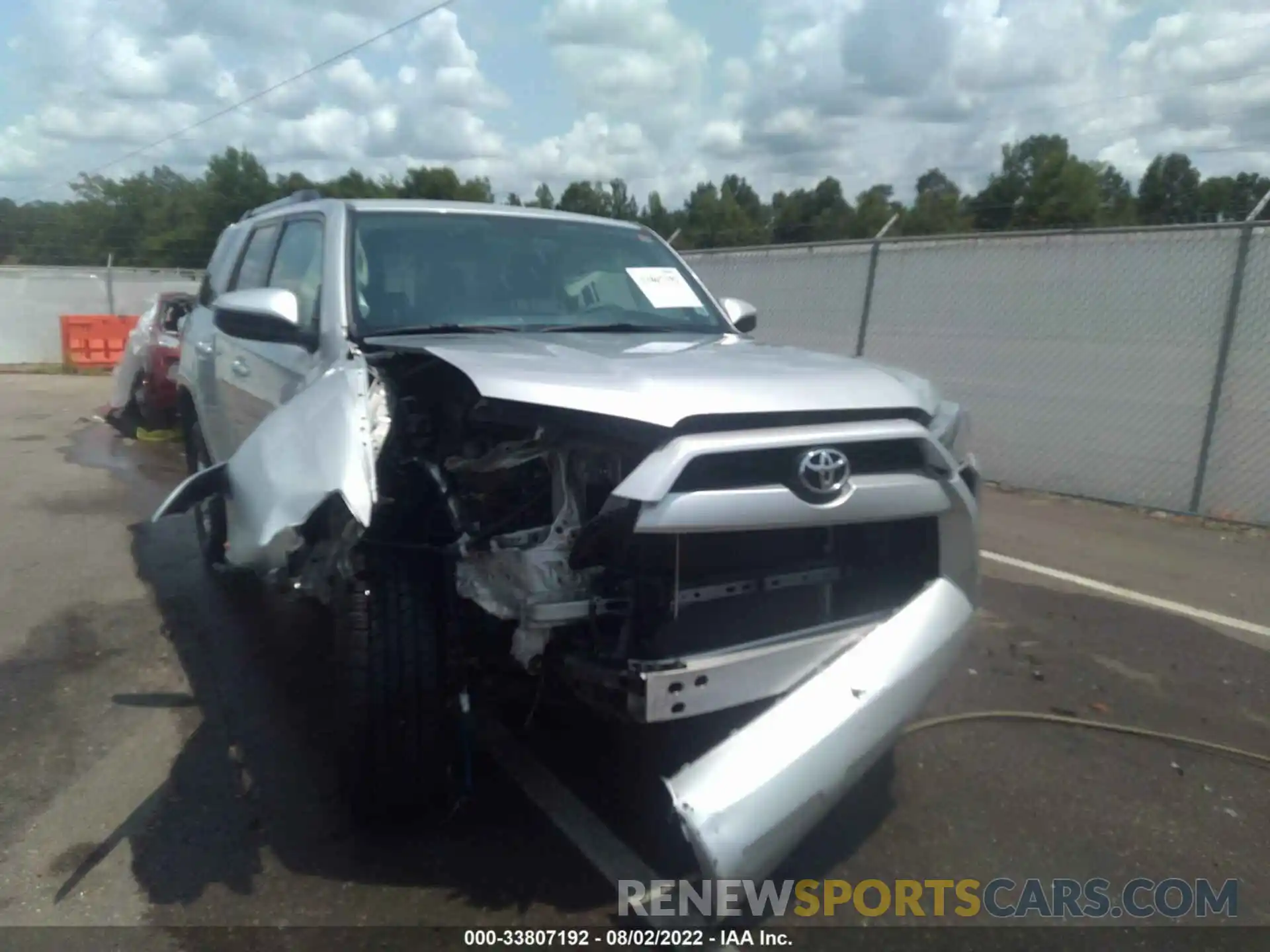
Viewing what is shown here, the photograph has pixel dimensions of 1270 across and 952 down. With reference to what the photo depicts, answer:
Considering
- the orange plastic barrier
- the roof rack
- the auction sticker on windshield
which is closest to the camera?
the auction sticker on windshield

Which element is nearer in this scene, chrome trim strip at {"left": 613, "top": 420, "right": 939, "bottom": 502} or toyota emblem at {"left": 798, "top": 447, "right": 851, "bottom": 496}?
chrome trim strip at {"left": 613, "top": 420, "right": 939, "bottom": 502}

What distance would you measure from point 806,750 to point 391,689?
1.18 meters

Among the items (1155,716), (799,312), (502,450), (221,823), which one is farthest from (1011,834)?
(799,312)

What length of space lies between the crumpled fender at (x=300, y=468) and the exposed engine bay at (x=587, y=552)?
0.37ft

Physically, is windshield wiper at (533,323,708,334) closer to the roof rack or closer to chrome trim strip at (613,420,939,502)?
chrome trim strip at (613,420,939,502)

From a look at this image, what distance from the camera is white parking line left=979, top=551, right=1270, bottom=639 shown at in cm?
574

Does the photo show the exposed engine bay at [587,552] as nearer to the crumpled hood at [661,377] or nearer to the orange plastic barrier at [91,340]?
the crumpled hood at [661,377]

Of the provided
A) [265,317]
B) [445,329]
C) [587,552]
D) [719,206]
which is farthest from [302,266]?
[719,206]

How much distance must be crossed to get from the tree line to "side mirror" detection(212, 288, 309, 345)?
54.0 feet

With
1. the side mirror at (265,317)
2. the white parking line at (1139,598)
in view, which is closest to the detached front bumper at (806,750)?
the side mirror at (265,317)

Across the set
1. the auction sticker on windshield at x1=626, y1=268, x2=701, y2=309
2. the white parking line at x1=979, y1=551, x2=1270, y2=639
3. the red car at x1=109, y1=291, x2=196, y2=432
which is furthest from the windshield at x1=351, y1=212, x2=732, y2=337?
the red car at x1=109, y1=291, x2=196, y2=432

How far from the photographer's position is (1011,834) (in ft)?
11.7

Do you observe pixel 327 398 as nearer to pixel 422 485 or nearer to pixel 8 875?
pixel 422 485

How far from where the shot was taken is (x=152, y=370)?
11.7 meters
